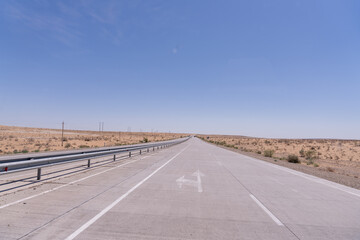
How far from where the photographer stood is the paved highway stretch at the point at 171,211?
461cm

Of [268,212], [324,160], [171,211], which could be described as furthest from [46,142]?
[268,212]

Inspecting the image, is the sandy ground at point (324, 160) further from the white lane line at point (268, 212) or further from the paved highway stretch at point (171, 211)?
the white lane line at point (268, 212)

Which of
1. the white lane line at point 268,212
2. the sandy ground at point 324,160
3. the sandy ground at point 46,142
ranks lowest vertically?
the sandy ground at point 324,160

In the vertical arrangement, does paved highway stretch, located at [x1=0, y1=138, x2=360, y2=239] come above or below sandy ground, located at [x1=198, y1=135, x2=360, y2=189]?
above

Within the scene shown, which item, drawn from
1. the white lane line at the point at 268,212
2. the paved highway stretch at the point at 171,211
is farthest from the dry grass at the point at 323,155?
the white lane line at the point at 268,212

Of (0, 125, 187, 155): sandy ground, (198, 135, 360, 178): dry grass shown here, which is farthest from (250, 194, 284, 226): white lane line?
(0, 125, 187, 155): sandy ground

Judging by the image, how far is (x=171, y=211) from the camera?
591 centimetres

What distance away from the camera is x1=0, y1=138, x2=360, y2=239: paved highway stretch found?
15.1ft

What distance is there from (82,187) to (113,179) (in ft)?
5.90

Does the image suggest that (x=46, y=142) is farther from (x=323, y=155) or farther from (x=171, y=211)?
(x=323, y=155)

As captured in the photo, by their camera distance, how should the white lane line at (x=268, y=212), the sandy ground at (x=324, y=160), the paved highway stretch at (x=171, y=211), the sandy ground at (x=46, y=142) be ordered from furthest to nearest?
1. the sandy ground at (x=46, y=142)
2. the sandy ground at (x=324, y=160)
3. the white lane line at (x=268, y=212)
4. the paved highway stretch at (x=171, y=211)

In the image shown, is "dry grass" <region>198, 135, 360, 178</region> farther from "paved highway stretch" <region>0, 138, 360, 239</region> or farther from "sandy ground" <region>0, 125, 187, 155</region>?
"sandy ground" <region>0, 125, 187, 155</region>

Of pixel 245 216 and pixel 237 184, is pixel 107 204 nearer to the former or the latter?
pixel 245 216

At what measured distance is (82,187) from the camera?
823 centimetres
